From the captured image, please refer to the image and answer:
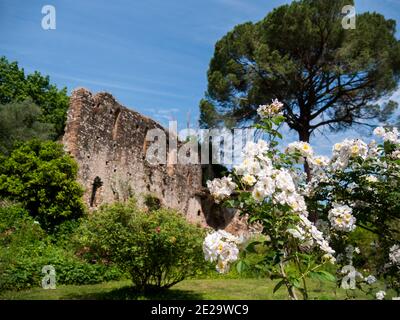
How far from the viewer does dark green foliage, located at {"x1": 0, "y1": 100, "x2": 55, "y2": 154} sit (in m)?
18.0

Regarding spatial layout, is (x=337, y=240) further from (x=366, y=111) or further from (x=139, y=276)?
(x=366, y=111)

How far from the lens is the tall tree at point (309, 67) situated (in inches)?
690

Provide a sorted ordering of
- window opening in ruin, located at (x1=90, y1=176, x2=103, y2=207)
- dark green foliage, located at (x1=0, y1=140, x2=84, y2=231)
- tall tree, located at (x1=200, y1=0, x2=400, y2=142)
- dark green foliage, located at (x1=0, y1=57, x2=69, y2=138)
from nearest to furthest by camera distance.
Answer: dark green foliage, located at (x1=0, y1=140, x2=84, y2=231) < window opening in ruin, located at (x1=90, y1=176, x2=103, y2=207) < tall tree, located at (x1=200, y1=0, x2=400, y2=142) < dark green foliage, located at (x1=0, y1=57, x2=69, y2=138)

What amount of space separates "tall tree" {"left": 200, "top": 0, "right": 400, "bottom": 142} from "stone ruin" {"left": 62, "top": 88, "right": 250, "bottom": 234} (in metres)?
3.55

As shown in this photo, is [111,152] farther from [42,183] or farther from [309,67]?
[309,67]

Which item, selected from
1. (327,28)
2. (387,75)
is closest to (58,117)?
(327,28)

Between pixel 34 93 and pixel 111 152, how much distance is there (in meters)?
11.6

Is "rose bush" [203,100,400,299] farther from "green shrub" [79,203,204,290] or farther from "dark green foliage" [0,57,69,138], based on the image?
"dark green foliage" [0,57,69,138]

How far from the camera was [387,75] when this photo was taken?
1773cm

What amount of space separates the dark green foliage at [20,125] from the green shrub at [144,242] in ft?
34.2

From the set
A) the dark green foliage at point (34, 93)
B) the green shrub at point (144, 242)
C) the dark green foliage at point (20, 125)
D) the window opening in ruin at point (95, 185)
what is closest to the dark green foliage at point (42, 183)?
the window opening in ruin at point (95, 185)

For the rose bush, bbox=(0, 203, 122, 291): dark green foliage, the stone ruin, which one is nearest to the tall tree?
the stone ruin
